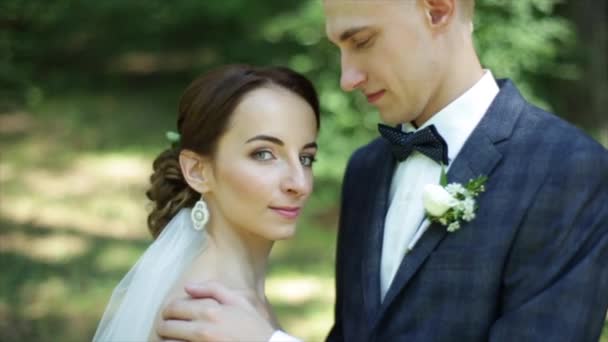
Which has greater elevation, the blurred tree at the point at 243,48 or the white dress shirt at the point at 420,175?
the blurred tree at the point at 243,48

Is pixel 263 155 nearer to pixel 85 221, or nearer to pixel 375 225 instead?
pixel 375 225

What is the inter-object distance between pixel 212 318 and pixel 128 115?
489 inches

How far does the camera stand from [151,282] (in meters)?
2.97

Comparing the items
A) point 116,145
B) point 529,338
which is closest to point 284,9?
point 116,145

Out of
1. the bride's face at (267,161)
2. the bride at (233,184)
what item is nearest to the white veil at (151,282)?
the bride at (233,184)

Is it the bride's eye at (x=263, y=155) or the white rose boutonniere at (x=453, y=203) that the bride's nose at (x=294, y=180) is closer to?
the bride's eye at (x=263, y=155)

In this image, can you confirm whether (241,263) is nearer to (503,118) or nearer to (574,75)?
(503,118)

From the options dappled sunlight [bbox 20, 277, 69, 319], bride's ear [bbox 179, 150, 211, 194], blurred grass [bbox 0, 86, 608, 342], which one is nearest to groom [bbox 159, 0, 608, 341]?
bride's ear [bbox 179, 150, 211, 194]

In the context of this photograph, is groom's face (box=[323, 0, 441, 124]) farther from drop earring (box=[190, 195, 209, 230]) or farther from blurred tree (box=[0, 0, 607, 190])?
blurred tree (box=[0, 0, 607, 190])

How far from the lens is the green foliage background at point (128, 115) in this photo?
290 inches

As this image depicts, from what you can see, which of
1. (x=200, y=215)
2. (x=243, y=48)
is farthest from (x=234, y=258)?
(x=243, y=48)

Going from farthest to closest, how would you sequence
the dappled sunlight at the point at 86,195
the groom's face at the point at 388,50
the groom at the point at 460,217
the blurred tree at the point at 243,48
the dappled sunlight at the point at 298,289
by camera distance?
the dappled sunlight at the point at 86,195
the dappled sunlight at the point at 298,289
the blurred tree at the point at 243,48
the groom's face at the point at 388,50
the groom at the point at 460,217

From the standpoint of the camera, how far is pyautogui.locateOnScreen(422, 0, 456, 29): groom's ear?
8.63 ft

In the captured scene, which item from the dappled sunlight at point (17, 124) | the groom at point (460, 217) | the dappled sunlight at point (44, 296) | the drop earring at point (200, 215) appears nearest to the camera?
the groom at point (460, 217)
